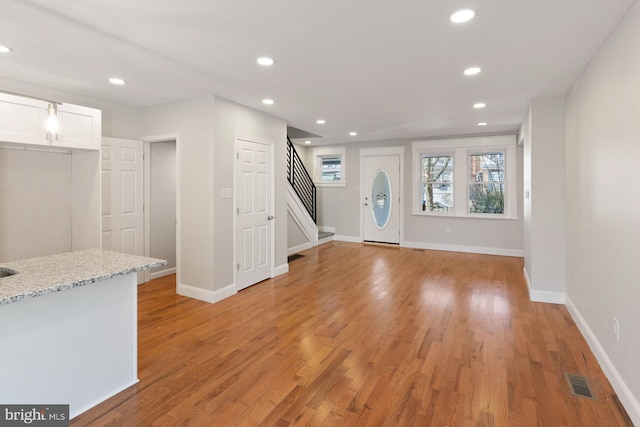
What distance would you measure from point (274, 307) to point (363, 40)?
294 centimetres

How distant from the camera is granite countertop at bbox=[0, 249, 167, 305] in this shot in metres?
1.68

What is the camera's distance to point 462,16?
6.98 feet

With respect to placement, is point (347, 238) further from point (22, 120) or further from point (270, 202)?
point (22, 120)

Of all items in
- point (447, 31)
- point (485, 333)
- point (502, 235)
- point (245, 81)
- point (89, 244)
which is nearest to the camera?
point (447, 31)

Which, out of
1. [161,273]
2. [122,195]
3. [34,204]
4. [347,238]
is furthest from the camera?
[347,238]

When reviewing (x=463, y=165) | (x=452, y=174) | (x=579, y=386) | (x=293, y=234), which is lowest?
(x=579, y=386)

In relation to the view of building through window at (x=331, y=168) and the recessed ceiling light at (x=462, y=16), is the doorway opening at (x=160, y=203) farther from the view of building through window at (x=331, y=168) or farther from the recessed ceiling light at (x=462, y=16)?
the view of building through window at (x=331, y=168)

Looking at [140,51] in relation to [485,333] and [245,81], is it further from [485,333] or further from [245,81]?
[485,333]

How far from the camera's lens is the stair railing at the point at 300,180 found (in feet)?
23.6

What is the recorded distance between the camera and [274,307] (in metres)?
3.83

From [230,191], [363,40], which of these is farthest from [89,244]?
[363,40]

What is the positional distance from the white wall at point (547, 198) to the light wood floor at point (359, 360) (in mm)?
304

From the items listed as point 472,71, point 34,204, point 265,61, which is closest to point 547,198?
point 472,71

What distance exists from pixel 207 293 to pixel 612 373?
3896 mm
